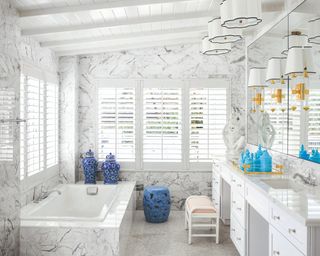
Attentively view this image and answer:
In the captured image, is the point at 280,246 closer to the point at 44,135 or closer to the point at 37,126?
the point at 37,126

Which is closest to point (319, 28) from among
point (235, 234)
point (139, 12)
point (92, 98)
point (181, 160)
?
point (139, 12)

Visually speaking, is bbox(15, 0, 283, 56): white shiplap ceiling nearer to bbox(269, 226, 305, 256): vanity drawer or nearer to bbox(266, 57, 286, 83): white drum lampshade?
bbox(266, 57, 286, 83): white drum lampshade

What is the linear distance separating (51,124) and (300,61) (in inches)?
131

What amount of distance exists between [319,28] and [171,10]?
1527 millimetres

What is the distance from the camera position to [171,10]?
12.4 ft

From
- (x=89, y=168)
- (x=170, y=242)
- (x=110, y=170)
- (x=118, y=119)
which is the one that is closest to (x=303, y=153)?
(x=170, y=242)

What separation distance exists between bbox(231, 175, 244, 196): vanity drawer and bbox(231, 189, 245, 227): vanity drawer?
2.0 inches

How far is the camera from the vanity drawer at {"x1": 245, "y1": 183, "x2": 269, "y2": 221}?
2719mm

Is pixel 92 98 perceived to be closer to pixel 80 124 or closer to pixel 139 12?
pixel 80 124

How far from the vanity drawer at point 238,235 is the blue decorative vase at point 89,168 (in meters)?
2.28

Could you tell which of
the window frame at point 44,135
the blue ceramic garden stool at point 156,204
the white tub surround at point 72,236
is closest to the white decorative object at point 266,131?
the blue ceramic garden stool at point 156,204

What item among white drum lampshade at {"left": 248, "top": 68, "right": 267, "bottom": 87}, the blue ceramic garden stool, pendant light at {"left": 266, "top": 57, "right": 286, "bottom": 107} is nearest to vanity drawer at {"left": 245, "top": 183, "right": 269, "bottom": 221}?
pendant light at {"left": 266, "top": 57, "right": 286, "bottom": 107}

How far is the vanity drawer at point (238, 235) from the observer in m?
3.43

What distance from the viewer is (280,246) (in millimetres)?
2369
